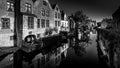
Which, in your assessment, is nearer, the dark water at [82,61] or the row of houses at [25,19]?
the dark water at [82,61]

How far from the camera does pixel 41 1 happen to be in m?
25.4

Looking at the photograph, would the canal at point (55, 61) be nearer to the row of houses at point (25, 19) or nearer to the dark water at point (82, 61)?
the dark water at point (82, 61)

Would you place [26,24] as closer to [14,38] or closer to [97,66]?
[14,38]

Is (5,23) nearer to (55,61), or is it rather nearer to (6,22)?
(6,22)

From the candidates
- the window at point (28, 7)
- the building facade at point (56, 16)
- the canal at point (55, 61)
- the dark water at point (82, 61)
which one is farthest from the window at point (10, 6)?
the building facade at point (56, 16)

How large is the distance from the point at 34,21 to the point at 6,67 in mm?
13861

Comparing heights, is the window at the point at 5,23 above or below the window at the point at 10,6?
below

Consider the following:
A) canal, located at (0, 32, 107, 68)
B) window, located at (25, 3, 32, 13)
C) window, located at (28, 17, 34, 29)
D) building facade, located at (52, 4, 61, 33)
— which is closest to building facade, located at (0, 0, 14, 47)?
window, located at (25, 3, 32, 13)

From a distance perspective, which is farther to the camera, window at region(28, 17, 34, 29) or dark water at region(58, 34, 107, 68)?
window at region(28, 17, 34, 29)

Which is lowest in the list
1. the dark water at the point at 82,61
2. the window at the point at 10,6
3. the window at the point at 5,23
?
the dark water at the point at 82,61

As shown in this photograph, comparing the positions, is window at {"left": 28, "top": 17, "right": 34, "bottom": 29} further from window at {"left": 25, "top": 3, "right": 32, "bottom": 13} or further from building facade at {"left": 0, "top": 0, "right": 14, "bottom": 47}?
building facade at {"left": 0, "top": 0, "right": 14, "bottom": 47}

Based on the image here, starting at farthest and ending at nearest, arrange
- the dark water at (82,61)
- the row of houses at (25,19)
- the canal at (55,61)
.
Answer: the row of houses at (25,19) < the dark water at (82,61) < the canal at (55,61)

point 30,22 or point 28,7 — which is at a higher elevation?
point 28,7

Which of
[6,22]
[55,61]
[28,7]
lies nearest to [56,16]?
[28,7]
